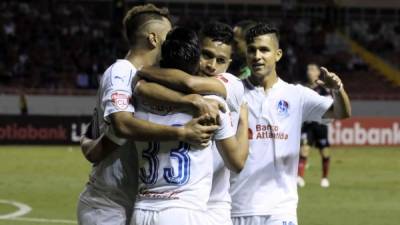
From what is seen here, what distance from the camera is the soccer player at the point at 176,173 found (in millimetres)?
5246

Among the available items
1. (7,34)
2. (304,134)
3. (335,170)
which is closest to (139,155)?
(304,134)

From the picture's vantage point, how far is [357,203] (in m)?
15.9

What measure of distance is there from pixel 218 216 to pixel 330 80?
1494 mm

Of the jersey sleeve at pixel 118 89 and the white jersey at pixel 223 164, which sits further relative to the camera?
the white jersey at pixel 223 164

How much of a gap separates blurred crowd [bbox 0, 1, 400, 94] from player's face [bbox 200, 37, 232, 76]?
29.5 meters

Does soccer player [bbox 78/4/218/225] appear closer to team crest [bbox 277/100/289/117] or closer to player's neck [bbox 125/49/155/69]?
player's neck [bbox 125/49/155/69]

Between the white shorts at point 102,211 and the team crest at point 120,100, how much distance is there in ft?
2.88

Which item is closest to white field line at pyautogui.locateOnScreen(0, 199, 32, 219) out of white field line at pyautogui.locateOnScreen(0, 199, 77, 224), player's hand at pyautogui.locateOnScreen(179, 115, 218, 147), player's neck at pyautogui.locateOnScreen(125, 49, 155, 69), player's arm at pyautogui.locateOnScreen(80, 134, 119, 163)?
white field line at pyautogui.locateOnScreen(0, 199, 77, 224)

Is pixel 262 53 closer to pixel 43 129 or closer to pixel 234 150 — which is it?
pixel 234 150

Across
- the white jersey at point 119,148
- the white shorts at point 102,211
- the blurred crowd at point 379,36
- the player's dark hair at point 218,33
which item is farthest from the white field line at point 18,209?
the blurred crowd at point 379,36

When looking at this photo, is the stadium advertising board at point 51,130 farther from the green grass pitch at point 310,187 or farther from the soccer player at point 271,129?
the soccer player at point 271,129

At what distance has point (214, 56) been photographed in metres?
6.17

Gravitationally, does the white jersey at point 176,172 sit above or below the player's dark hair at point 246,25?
below

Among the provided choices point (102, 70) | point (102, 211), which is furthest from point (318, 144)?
point (102, 70)
